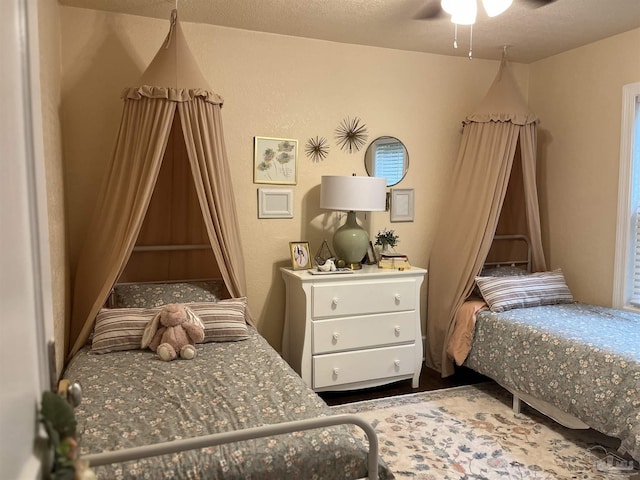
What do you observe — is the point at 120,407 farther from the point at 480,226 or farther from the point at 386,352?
the point at 480,226

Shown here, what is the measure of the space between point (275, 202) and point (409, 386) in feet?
5.47

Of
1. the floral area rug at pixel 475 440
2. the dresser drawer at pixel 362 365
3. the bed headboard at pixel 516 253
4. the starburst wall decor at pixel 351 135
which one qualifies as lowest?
the floral area rug at pixel 475 440

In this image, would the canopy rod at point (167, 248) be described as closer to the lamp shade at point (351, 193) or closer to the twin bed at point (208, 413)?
the twin bed at point (208, 413)

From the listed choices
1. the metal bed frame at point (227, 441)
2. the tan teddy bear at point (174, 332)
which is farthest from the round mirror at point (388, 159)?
the metal bed frame at point (227, 441)

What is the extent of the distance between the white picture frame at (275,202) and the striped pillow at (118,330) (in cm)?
120

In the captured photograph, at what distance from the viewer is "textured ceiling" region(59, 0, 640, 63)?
3066 millimetres

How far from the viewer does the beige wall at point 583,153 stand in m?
3.66

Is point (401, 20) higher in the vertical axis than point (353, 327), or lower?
higher

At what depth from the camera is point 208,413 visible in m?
1.94

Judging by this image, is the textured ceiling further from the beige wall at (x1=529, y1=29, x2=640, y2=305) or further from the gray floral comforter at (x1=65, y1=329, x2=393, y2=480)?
the gray floral comforter at (x1=65, y1=329, x2=393, y2=480)

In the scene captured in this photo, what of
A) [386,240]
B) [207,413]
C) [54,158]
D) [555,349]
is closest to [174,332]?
[207,413]

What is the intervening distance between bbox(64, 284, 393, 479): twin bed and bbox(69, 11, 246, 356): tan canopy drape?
0.96ft

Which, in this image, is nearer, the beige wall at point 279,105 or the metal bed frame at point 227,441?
the metal bed frame at point 227,441

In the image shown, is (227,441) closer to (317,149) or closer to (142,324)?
(142,324)
